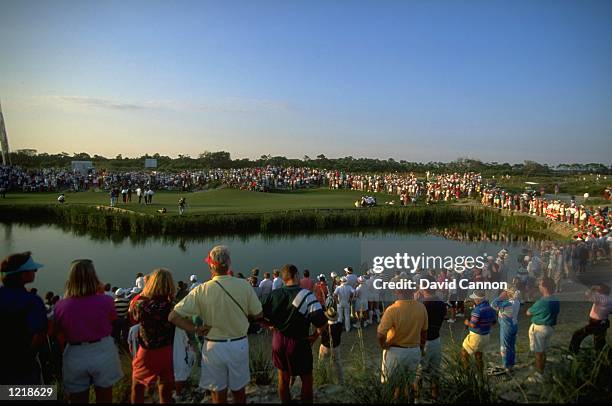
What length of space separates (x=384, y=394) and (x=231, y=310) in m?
1.75

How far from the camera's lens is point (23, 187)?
39.1 meters

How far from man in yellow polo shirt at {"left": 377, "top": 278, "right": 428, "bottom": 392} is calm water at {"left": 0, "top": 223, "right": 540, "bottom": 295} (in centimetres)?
1228

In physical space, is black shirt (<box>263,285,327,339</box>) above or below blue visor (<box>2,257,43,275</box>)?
below

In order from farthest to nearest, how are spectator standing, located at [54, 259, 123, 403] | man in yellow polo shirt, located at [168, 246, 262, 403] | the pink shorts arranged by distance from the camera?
the pink shorts, man in yellow polo shirt, located at [168, 246, 262, 403], spectator standing, located at [54, 259, 123, 403]

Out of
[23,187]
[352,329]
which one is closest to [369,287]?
[352,329]

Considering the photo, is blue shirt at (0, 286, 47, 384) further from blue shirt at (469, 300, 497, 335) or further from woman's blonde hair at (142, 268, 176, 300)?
blue shirt at (469, 300, 497, 335)

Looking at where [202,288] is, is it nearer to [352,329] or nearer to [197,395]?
[197,395]

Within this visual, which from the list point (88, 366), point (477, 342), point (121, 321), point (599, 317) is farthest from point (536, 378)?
point (121, 321)

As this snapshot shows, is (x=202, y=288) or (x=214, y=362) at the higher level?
(x=202, y=288)

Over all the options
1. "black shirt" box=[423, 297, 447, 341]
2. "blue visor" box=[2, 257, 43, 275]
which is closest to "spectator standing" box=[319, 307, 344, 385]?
"black shirt" box=[423, 297, 447, 341]

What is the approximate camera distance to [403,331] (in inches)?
190

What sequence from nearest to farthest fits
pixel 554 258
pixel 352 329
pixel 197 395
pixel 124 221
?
pixel 197 395 < pixel 352 329 < pixel 554 258 < pixel 124 221

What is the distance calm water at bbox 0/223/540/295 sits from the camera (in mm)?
17594

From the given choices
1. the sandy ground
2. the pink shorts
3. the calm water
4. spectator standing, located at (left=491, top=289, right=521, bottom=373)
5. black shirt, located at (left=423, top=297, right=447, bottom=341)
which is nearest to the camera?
the pink shorts
